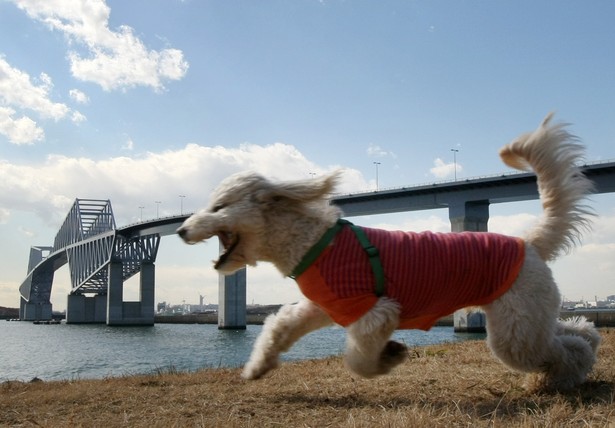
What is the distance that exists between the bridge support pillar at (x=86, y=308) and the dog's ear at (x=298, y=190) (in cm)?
8722

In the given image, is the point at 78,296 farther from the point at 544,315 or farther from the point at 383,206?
the point at 544,315

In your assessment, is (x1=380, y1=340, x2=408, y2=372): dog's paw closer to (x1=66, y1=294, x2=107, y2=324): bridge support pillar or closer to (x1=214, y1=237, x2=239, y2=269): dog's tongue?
(x1=214, y1=237, x2=239, y2=269): dog's tongue

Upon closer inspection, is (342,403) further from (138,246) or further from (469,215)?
(138,246)

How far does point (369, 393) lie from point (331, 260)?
1.37 metres

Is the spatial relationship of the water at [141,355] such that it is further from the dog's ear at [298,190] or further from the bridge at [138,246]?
the bridge at [138,246]

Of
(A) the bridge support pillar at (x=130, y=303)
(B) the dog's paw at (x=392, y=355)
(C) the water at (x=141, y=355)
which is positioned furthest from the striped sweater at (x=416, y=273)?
(A) the bridge support pillar at (x=130, y=303)

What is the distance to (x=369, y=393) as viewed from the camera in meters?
4.76

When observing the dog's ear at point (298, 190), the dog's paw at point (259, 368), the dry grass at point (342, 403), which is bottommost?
the dry grass at point (342, 403)

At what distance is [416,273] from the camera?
161 inches

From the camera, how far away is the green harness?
3.96m

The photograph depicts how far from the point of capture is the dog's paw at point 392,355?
13.2 feet

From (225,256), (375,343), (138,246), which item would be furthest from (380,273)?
(138,246)

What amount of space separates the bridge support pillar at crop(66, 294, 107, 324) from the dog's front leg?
86.7 metres

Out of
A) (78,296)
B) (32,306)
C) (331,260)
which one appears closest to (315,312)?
(331,260)
